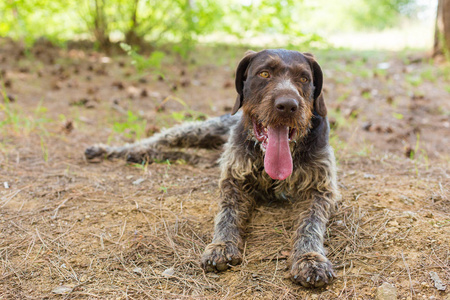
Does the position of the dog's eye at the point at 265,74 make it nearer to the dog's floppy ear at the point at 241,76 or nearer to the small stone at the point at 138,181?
the dog's floppy ear at the point at 241,76

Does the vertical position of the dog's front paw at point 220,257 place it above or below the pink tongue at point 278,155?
below

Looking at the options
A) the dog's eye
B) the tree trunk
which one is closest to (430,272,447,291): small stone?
the dog's eye

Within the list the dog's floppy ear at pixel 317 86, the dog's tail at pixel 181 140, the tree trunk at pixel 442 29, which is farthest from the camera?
the tree trunk at pixel 442 29

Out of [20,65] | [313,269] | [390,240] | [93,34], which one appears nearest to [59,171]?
[313,269]

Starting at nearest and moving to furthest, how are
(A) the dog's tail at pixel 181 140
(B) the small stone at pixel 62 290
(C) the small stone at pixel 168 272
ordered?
(B) the small stone at pixel 62 290 < (C) the small stone at pixel 168 272 < (A) the dog's tail at pixel 181 140

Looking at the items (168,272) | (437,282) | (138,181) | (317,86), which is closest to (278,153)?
(317,86)

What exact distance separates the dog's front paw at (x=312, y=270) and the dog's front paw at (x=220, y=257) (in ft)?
1.42

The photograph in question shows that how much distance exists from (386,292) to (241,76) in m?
2.16

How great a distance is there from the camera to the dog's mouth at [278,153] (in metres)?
2.93

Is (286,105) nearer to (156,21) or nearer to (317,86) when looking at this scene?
(317,86)

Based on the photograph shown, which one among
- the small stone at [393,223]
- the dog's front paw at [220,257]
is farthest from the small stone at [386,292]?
the dog's front paw at [220,257]

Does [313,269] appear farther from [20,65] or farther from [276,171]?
[20,65]

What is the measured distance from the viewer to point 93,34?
9727mm

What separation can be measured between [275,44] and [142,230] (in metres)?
6.61
